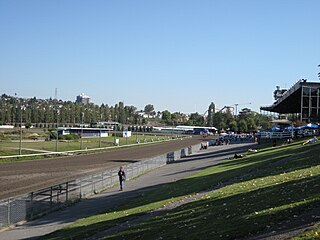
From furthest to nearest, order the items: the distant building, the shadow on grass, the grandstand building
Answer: the distant building
the grandstand building
the shadow on grass

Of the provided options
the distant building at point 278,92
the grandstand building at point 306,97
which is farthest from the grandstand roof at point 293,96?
the distant building at point 278,92

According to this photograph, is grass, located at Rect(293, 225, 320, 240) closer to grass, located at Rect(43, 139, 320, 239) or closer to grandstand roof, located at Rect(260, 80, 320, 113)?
grass, located at Rect(43, 139, 320, 239)

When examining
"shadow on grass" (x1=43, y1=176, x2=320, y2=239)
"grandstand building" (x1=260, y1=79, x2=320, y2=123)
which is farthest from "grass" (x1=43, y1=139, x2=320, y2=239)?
"grandstand building" (x1=260, y1=79, x2=320, y2=123)

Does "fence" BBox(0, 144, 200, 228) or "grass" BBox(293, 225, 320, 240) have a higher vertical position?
"grass" BBox(293, 225, 320, 240)

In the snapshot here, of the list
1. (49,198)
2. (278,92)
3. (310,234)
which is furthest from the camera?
(278,92)

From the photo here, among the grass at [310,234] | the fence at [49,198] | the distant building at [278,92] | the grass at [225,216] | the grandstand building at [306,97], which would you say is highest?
the distant building at [278,92]

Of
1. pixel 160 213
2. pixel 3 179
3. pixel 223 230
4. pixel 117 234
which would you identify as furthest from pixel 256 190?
pixel 3 179

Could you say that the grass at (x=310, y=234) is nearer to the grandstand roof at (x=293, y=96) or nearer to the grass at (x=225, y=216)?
the grass at (x=225, y=216)

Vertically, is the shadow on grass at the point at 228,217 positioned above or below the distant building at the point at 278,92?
below

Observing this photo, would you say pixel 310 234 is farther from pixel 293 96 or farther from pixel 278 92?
pixel 278 92

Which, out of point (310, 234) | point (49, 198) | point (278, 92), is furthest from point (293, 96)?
point (310, 234)

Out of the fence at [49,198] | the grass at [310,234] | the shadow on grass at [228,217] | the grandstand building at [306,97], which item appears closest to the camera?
the grass at [310,234]

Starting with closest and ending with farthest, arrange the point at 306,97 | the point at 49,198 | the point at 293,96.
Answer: the point at 49,198
the point at 306,97
the point at 293,96

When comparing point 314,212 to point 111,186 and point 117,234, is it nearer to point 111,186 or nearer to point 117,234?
point 117,234
